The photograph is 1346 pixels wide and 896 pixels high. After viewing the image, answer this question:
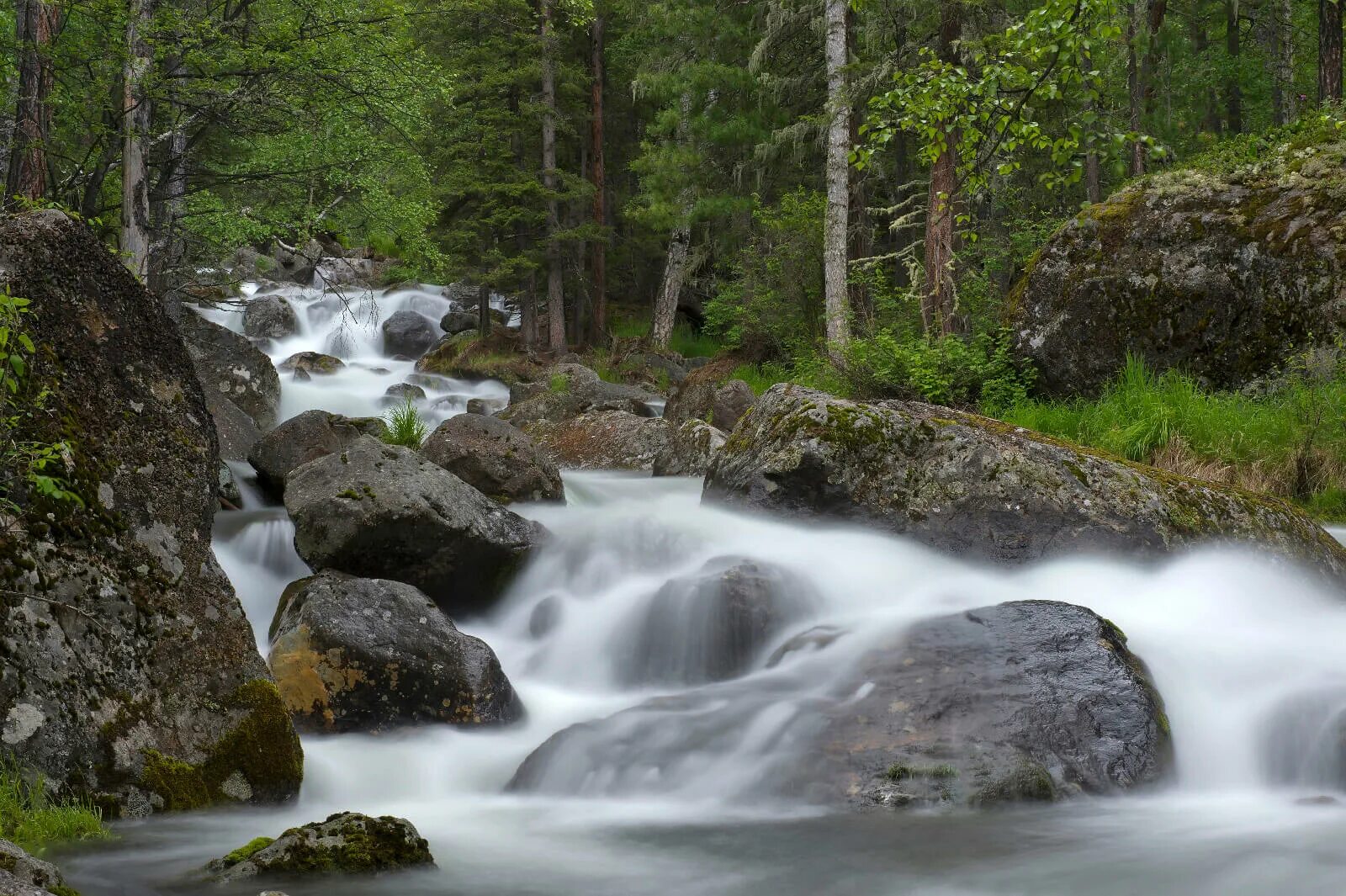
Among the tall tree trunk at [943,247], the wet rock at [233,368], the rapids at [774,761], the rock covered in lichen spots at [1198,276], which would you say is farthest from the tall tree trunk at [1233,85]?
the rapids at [774,761]

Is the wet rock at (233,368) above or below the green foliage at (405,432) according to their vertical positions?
above

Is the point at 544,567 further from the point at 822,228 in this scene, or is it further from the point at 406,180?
the point at 822,228

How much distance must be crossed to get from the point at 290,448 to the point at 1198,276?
33.2 feet

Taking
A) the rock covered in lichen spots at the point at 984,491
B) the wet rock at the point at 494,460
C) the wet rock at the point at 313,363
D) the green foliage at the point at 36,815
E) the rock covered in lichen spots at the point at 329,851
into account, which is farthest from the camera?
the wet rock at the point at 313,363

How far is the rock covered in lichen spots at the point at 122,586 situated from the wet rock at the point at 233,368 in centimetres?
1081

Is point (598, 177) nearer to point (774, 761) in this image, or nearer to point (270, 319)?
point (270, 319)

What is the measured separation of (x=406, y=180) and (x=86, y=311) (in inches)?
513

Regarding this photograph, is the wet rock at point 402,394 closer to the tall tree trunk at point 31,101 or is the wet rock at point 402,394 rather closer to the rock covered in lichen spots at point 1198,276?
the tall tree trunk at point 31,101

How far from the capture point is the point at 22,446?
4141mm

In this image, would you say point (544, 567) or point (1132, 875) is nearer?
point (1132, 875)

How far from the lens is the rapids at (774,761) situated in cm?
458

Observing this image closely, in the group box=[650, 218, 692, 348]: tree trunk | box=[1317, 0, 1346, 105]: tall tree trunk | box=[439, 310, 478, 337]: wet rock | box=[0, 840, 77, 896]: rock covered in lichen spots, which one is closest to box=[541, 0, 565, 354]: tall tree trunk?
box=[650, 218, 692, 348]: tree trunk

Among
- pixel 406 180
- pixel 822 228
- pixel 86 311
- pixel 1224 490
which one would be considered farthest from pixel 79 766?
pixel 822 228

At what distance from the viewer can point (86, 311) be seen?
5.32 m
